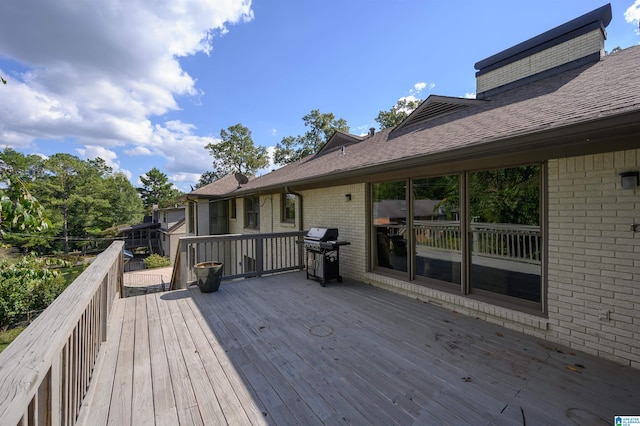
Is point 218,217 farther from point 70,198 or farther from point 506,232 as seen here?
A: point 70,198

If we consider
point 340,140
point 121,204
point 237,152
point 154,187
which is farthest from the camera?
point 154,187

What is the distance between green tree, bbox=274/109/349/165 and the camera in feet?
82.2

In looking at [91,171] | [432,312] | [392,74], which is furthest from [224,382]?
[91,171]

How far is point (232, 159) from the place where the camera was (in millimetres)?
29094

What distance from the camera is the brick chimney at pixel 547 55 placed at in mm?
4895

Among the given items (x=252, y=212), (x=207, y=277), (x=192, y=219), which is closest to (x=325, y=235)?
(x=207, y=277)

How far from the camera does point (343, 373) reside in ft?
8.67

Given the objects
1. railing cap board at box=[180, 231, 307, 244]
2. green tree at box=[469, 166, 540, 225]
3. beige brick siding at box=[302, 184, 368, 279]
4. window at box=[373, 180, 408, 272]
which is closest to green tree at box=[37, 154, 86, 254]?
railing cap board at box=[180, 231, 307, 244]

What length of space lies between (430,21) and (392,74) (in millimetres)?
4139

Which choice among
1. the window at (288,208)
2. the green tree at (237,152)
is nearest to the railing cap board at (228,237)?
the window at (288,208)

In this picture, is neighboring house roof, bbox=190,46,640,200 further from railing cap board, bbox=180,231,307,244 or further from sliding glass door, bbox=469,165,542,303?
railing cap board, bbox=180,231,307,244

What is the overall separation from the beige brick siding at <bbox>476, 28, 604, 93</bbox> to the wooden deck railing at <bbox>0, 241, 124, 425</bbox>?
25.2ft

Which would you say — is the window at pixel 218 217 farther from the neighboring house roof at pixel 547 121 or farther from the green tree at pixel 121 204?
the green tree at pixel 121 204

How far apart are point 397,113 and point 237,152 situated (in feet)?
53.7
